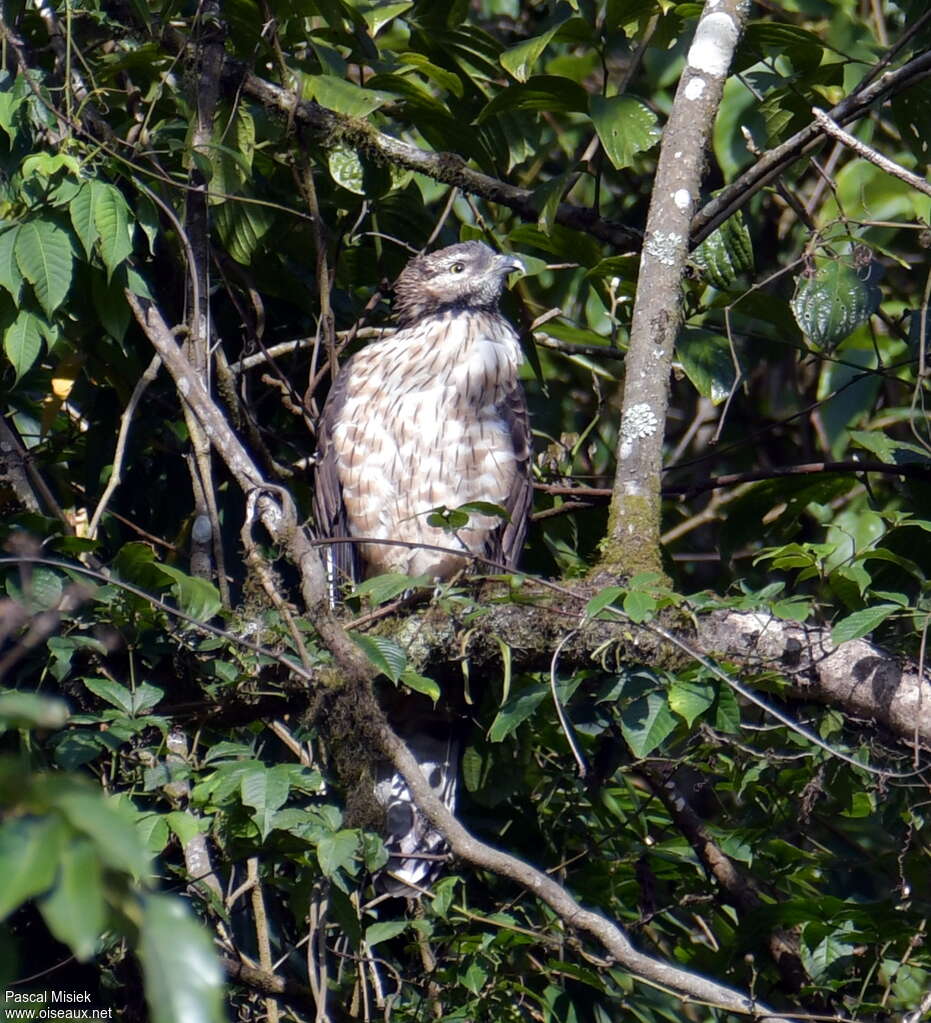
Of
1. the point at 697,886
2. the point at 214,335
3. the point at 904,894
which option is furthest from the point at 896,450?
the point at 214,335

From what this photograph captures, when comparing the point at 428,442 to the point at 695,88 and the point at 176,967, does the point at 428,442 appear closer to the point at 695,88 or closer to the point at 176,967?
the point at 695,88

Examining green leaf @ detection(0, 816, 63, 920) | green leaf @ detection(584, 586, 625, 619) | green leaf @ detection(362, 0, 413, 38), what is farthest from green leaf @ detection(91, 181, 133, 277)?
green leaf @ detection(0, 816, 63, 920)

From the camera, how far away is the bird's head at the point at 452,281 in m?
4.57

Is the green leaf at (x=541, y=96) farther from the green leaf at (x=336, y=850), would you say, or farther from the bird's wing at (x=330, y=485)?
the green leaf at (x=336, y=850)

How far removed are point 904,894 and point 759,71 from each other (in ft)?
8.28

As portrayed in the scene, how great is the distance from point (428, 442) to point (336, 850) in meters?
2.11

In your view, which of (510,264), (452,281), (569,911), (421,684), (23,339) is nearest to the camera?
(569,911)

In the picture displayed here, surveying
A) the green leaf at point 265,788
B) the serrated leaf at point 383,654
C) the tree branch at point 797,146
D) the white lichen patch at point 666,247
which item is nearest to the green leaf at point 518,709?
the serrated leaf at point 383,654

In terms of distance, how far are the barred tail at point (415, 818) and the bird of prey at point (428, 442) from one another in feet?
1.99

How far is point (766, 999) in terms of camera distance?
3773mm

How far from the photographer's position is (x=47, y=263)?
3.18 m

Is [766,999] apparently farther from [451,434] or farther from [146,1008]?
[451,434]

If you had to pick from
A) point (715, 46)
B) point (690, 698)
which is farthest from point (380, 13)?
point (690, 698)

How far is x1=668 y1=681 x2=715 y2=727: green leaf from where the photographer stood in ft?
9.05
